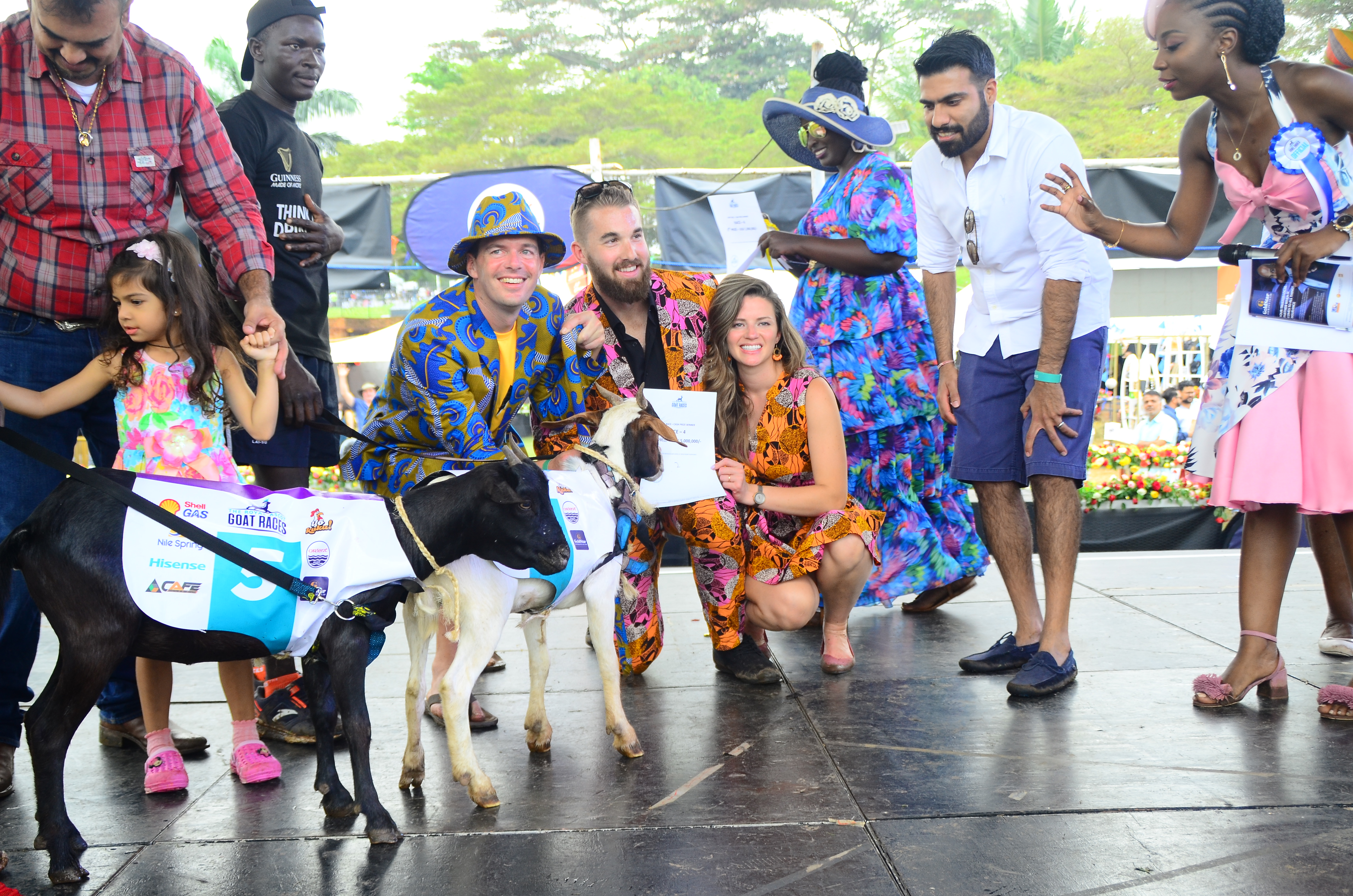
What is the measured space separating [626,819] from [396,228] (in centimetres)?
3156

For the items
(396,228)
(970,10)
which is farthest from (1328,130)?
(970,10)

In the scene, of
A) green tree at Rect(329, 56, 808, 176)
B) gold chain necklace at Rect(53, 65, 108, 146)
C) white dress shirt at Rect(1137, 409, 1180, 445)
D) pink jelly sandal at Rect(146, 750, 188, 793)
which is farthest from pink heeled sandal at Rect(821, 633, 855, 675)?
green tree at Rect(329, 56, 808, 176)

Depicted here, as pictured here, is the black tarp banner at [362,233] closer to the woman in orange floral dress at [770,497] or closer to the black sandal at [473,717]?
the woman in orange floral dress at [770,497]

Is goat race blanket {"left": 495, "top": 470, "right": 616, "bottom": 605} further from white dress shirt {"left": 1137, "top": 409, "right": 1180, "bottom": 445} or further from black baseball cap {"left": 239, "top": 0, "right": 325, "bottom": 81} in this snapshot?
white dress shirt {"left": 1137, "top": 409, "right": 1180, "bottom": 445}

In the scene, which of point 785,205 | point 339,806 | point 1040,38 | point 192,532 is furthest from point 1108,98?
point 192,532

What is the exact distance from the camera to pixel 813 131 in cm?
508

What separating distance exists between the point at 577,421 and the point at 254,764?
1.57 m

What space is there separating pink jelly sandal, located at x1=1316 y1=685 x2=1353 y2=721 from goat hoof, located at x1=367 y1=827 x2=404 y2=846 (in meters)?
2.95

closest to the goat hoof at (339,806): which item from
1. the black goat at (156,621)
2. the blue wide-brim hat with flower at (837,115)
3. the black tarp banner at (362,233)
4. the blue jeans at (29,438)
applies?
the black goat at (156,621)

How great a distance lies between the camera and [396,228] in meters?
32.3

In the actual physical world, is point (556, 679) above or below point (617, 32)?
below

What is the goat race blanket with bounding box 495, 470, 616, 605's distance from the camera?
3.09 metres

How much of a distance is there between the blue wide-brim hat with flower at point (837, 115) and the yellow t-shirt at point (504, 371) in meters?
1.93

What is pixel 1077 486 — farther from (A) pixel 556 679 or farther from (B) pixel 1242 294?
(A) pixel 556 679
